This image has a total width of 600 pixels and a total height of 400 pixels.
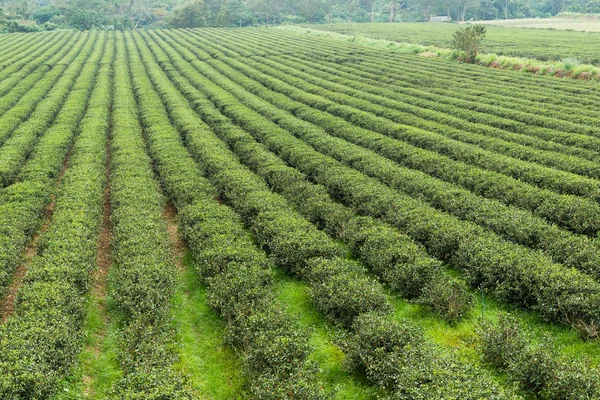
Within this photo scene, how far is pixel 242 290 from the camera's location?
12.3m

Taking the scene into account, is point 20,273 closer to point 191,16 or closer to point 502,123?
point 502,123

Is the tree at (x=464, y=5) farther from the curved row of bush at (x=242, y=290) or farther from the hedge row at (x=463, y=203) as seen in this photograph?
the curved row of bush at (x=242, y=290)

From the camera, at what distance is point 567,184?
18188 millimetres

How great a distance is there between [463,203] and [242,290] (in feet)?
30.7

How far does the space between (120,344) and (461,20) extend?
16675 cm

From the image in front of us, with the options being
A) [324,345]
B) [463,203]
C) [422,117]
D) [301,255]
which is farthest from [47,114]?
[324,345]

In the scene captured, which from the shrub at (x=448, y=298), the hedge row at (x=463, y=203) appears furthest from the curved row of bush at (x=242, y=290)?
the hedge row at (x=463, y=203)

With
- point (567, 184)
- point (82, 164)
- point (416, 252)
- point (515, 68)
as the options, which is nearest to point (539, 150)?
point (567, 184)

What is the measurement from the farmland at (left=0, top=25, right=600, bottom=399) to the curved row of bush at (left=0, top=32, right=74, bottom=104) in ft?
27.7

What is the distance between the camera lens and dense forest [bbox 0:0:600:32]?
427 feet

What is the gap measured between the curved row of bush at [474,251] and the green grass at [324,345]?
15.0 ft

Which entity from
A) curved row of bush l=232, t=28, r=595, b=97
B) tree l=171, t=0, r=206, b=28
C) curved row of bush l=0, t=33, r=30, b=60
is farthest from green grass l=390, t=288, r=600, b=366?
tree l=171, t=0, r=206, b=28

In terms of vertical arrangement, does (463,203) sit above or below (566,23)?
below

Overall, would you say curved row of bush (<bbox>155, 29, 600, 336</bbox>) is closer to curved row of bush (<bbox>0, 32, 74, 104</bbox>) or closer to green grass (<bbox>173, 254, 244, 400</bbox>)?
green grass (<bbox>173, 254, 244, 400</bbox>)
